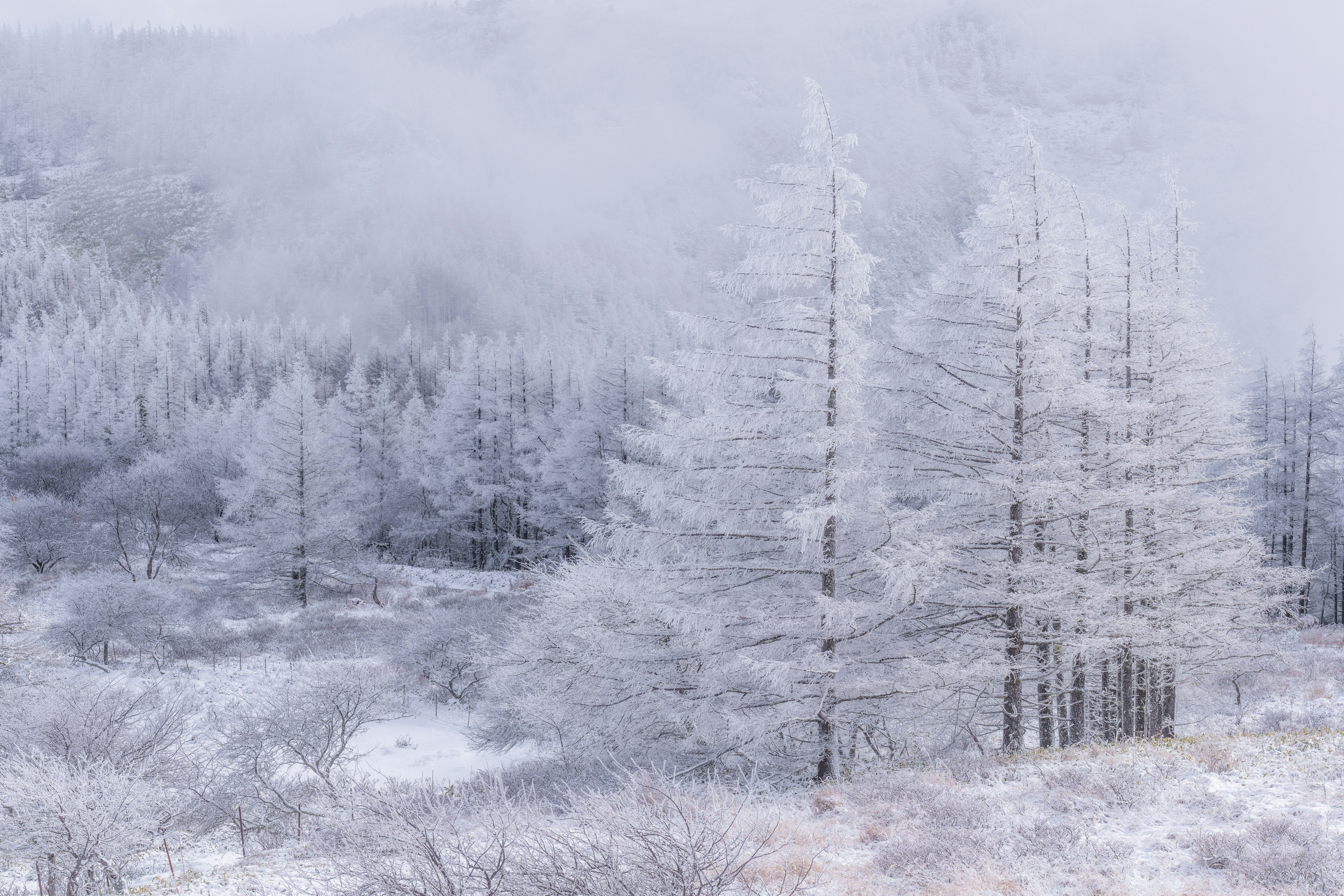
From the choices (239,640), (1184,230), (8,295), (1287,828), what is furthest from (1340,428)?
(8,295)

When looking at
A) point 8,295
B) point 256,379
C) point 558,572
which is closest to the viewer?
Result: point 558,572

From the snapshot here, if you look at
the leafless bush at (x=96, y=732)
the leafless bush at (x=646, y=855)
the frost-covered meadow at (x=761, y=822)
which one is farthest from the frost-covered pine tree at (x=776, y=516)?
the leafless bush at (x=96, y=732)

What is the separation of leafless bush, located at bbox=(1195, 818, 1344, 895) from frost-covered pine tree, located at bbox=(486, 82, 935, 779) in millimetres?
3789

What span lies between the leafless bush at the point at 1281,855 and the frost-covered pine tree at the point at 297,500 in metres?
34.1

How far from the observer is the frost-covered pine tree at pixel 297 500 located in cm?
3244

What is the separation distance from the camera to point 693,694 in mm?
9953

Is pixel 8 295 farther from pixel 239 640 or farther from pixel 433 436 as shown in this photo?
pixel 239 640

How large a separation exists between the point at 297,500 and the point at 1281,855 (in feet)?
119

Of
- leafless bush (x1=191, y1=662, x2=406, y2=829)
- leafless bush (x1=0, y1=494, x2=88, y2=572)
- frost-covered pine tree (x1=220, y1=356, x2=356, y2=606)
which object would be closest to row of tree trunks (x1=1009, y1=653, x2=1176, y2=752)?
leafless bush (x1=191, y1=662, x2=406, y2=829)

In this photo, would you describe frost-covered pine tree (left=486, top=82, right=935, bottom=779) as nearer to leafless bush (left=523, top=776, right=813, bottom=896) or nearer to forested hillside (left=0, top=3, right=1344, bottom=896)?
forested hillside (left=0, top=3, right=1344, bottom=896)

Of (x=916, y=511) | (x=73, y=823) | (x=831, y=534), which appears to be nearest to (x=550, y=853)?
(x=831, y=534)

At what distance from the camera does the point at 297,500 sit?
33.2 meters

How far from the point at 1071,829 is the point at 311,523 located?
3386cm

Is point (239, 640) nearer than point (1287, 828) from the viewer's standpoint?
No
